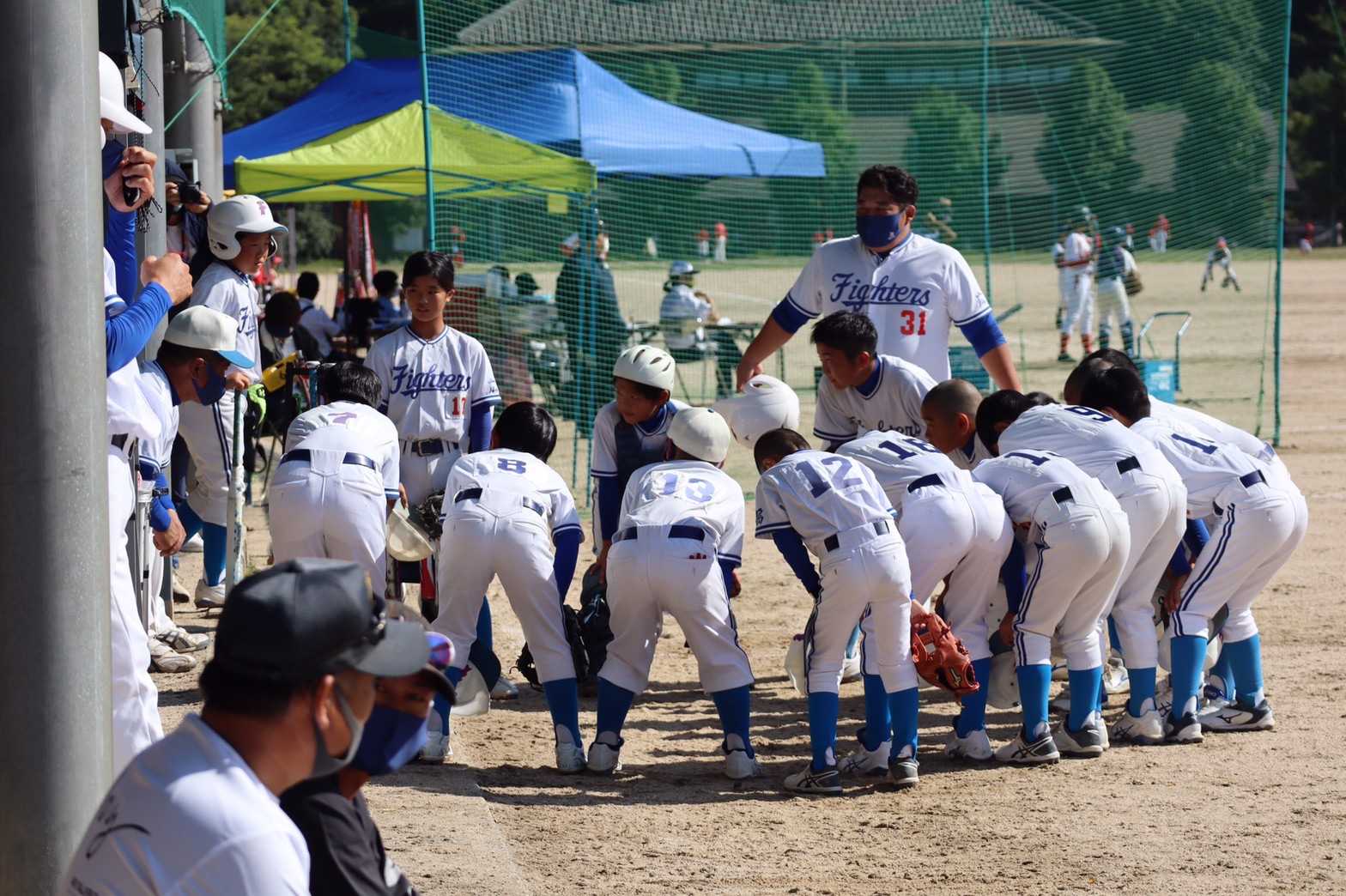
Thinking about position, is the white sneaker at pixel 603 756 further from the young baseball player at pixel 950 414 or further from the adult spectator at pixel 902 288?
the adult spectator at pixel 902 288

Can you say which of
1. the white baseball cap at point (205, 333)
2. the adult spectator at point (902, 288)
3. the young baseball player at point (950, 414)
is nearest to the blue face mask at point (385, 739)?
the white baseball cap at point (205, 333)

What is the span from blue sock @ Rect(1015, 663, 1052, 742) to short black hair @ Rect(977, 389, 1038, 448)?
1041 mm

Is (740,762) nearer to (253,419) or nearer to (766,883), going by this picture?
(766,883)

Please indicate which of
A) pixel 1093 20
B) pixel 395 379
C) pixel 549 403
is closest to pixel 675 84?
pixel 1093 20

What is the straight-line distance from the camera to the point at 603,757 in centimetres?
600

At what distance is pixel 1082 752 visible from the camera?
20.4 ft

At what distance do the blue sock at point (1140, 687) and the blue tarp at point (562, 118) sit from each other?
348 inches

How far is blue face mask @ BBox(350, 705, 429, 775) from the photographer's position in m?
2.46

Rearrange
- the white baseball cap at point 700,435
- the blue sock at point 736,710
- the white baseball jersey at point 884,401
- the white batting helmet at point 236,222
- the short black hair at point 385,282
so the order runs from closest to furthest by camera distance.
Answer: the blue sock at point 736,710, the white baseball cap at point 700,435, the white baseball jersey at point 884,401, the white batting helmet at point 236,222, the short black hair at point 385,282

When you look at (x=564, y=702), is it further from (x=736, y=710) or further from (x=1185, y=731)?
(x=1185, y=731)

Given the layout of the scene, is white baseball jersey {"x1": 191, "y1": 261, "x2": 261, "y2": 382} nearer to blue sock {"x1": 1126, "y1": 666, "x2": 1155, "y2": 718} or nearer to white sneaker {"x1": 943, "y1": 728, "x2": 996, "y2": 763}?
white sneaker {"x1": 943, "y1": 728, "x2": 996, "y2": 763}

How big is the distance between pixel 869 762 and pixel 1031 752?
653 millimetres

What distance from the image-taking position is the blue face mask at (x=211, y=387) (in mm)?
5590

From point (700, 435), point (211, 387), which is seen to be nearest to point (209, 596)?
point (211, 387)
